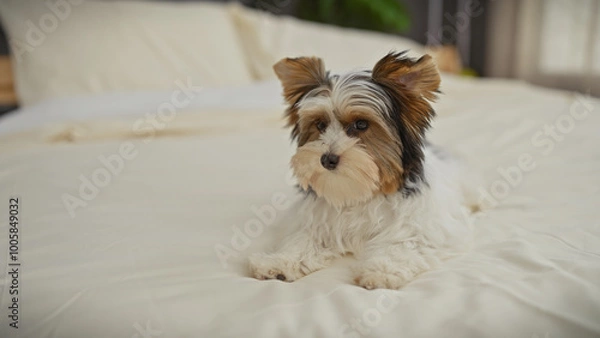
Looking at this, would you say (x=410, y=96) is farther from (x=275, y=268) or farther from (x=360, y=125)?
(x=275, y=268)

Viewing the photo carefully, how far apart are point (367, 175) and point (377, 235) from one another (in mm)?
241

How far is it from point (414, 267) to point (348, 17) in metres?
4.99

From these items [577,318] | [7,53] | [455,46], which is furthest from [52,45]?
[455,46]

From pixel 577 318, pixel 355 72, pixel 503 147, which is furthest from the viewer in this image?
pixel 503 147

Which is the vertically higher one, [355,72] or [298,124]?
[355,72]

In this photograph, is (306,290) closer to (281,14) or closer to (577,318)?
(577,318)

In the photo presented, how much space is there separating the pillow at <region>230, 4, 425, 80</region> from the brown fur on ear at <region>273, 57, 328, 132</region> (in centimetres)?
261

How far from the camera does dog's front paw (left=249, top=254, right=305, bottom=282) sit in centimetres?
133

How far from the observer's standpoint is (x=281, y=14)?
17.9 feet

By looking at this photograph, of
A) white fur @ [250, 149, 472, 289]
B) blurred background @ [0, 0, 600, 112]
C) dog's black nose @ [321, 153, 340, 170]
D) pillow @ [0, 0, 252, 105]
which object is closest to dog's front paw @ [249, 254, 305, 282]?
white fur @ [250, 149, 472, 289]

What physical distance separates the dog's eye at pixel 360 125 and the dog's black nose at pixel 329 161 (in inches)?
5.4

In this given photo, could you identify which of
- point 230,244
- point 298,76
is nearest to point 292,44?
point 298,76

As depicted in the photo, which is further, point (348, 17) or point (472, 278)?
point (348, 17)

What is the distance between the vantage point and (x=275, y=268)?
135 cm
